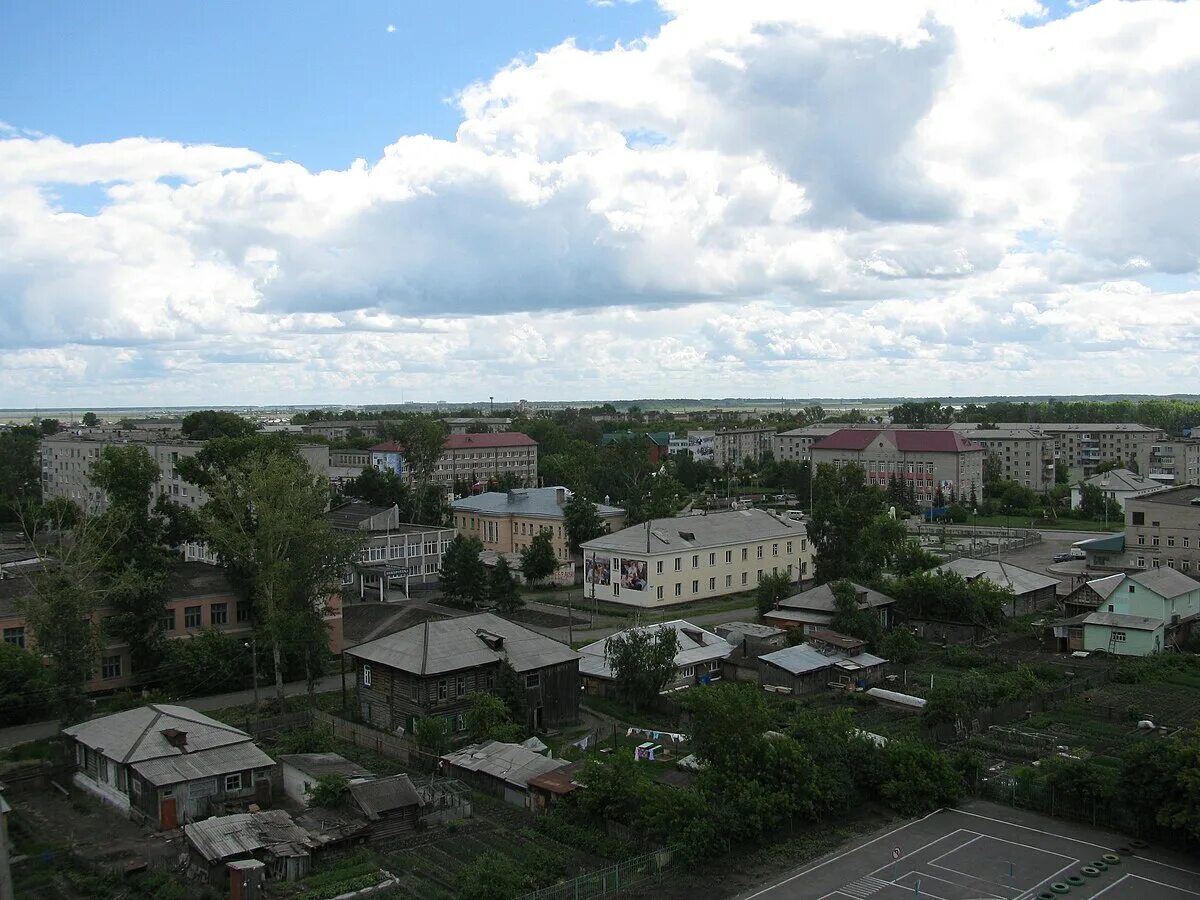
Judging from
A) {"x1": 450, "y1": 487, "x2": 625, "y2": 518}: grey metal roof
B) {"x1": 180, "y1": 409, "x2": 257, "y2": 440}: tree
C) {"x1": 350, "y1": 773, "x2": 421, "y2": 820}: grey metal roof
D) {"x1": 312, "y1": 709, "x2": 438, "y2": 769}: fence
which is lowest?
{"x1": 312, "y1": 709, "x2": 438, "y2": 769}: fence

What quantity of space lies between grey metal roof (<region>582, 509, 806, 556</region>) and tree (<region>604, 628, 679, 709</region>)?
14368 mm

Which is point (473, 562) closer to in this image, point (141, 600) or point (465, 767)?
point (141, 600)

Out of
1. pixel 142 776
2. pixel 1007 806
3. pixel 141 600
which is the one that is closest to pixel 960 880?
pixel 1007 806

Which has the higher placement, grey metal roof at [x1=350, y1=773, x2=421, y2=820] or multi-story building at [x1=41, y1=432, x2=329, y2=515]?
multi-story building at [x1=41, y1=432, x2=329, y2=515]

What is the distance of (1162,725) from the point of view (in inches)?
990

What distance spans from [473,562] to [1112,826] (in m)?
26.5

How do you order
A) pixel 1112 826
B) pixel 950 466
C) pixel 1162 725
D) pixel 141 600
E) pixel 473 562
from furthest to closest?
pixel 950 466
pixel 473 562
pixel 141 600
pixel 1162 725
pixel 1112 826

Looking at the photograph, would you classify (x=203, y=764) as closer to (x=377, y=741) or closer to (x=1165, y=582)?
(x=377, y=741)

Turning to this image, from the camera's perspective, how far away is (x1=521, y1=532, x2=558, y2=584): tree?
46.5m

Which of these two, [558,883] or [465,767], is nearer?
[558,883]

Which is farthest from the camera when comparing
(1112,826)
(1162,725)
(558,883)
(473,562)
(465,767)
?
(473,562)

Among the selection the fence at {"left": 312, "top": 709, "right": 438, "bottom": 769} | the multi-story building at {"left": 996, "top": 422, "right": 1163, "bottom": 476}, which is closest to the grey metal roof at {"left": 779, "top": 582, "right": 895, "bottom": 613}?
the fence at {"left": 312, "top": 709, "right": 438, "bottom": 769}

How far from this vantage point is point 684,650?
101 ft

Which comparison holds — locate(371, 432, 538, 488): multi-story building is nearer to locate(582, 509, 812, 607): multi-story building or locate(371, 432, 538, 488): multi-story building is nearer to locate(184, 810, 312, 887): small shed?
locate(582, 509, 812, 607): multi-story building
